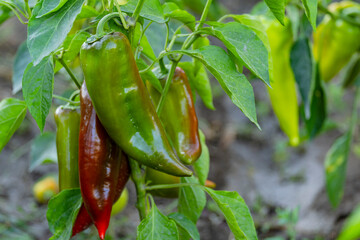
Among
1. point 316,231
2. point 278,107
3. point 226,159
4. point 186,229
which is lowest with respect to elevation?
point 226,159

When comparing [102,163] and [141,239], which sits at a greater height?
[102,163]

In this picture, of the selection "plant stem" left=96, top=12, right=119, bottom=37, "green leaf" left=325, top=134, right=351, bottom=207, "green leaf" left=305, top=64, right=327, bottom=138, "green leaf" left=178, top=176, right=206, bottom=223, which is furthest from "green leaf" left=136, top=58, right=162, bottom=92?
"green leaf" left=325, top=134, right=351, bottom=207

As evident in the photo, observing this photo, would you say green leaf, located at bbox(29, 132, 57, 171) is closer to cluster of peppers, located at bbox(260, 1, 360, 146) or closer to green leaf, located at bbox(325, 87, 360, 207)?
cluster of peppers, located at bbox(260, 1, 360, 146)

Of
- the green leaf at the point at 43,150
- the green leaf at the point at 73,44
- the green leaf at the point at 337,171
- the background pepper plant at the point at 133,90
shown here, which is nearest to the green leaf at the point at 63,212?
the background pepper plant at the point at 133,90

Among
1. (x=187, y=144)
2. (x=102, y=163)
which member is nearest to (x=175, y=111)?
(x=187, y=144)

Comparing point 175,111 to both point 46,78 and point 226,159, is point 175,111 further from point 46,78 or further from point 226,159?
point 226,159
